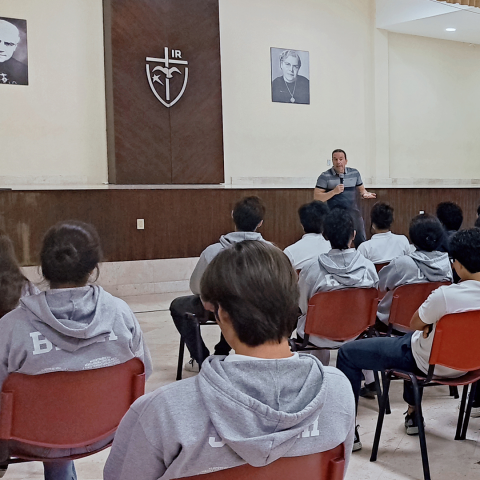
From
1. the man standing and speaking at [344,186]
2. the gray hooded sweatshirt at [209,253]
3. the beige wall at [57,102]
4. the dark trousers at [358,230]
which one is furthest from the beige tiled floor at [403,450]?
the beige wall at [57,102]

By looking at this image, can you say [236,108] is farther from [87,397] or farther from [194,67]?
[87,397]

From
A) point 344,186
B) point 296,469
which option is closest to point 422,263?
point 296,469

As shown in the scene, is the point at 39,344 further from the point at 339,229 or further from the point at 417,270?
the point at 417,270

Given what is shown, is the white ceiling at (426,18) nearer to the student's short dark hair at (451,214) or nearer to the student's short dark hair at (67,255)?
the student's short dark hair at (451,214)

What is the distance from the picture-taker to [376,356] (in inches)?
99.1

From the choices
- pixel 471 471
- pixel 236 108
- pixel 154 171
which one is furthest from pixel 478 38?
pixel 471 471

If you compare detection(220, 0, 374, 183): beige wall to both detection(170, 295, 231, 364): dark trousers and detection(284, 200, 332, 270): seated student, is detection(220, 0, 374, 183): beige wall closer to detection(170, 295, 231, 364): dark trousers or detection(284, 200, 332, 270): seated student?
detection(284, 200, 332, 270): seated student

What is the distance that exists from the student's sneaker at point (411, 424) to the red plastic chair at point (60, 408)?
157 centimetres

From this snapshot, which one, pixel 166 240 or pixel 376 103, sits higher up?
pixel 376 103

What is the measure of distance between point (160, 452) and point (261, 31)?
837 cm

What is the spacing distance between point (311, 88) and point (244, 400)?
858 cm

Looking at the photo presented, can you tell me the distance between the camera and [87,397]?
5.65 ft

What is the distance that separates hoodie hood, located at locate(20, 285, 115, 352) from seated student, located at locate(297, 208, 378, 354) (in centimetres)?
140

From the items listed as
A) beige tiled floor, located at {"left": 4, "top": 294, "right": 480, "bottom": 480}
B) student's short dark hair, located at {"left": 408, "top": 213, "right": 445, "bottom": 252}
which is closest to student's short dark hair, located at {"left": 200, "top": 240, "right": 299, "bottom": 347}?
beige tiled floor, located at {"left": 4, "top": 294, "right": 480, "bottom": 480}
